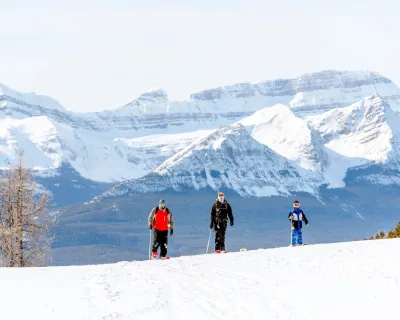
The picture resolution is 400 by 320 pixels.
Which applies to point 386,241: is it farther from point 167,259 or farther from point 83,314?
point 83,314

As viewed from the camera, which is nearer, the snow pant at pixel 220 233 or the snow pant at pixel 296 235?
the snow pant at pixel 220 233

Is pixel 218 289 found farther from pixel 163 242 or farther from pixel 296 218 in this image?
pixel 296 218

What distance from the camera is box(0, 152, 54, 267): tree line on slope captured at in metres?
46.4

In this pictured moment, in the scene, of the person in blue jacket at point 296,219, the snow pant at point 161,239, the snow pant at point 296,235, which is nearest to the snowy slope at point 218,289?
the snow pant at point 161,239

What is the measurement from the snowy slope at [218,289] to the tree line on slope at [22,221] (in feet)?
51.5

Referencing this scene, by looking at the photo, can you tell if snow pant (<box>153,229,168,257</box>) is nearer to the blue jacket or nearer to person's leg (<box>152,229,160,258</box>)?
person's leg (<box>152,229,160,258</box>)

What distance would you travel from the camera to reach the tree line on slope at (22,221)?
152 ft

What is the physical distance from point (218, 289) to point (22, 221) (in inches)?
934

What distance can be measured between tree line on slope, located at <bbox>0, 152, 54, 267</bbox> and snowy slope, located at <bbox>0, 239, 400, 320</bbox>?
51.5 ft

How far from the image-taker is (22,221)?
47062 millimetres

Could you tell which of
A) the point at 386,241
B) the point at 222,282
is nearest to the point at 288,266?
the point at 222,282

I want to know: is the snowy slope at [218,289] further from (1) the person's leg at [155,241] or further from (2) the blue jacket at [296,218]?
(2) the blue jacket at [296,218]

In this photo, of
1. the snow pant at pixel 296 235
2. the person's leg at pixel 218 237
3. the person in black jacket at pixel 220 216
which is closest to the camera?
the person in black jacket at pixel 220 216

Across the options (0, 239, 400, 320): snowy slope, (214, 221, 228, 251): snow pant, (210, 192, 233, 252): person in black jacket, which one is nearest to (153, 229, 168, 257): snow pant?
(0, 239, 400, 320): snowy slope
